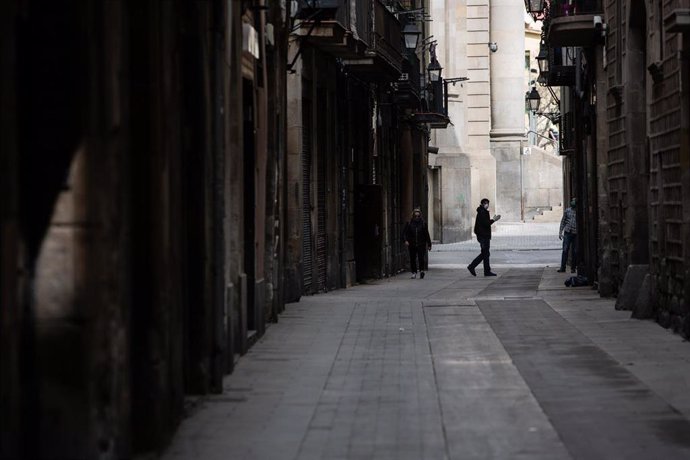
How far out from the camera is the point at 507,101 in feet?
227

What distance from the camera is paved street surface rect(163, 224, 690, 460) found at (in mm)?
9992

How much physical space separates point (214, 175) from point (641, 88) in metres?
10.7

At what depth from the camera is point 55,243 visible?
7676 millimetres

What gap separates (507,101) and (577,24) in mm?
43347

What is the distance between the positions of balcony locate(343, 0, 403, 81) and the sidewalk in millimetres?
9153

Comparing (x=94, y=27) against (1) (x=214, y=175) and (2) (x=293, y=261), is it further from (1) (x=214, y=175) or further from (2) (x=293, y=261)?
(2) (x=293, y=261)

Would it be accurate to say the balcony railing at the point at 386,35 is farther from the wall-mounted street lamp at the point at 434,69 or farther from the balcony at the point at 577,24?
the wall-mounted street lamp at the point at 434,69

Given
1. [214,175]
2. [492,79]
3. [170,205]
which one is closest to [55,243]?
[170,205]

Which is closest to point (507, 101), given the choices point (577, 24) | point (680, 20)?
point (577, 24)

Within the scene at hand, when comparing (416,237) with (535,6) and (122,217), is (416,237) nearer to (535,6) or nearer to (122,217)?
(535,6)

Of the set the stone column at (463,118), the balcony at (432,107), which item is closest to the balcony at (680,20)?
the balcony at (432,107)

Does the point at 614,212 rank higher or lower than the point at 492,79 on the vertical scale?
lower

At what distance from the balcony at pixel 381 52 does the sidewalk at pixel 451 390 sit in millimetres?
9153

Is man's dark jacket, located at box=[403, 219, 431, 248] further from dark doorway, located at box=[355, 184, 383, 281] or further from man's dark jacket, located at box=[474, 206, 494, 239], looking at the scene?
dark doorway, located at box=[355, 184, 383, 281]
